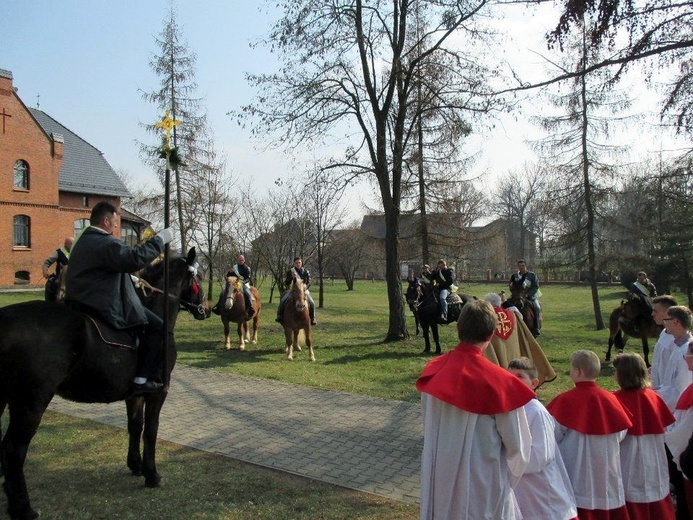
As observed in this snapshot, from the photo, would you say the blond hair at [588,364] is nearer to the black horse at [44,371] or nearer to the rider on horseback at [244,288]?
the black horse at [44,371]

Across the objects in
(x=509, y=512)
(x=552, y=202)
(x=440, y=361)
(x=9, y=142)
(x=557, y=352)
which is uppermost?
(x=9, y=142)

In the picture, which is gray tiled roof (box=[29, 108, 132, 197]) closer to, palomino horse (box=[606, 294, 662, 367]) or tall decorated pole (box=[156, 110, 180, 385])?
palomino horse (box=[606, 294, 662, 367])

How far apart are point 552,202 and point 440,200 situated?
494cm

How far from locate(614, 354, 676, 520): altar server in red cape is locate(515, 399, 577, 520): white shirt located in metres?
0.96

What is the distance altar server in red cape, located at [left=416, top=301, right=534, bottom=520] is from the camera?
→ 319cm

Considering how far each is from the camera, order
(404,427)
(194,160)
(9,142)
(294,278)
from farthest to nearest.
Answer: (9,142)
(194,160)
(294,278)
(404,427)

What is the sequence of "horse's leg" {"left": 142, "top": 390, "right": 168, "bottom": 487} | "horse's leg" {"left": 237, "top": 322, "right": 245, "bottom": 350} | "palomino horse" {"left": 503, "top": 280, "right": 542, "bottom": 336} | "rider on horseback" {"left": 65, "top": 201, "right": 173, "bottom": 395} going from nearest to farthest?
1. "rider on horseback" {"left": 65, "top": 201, "right": 173, "bottom": 395}
2. "horse's leg" {"left": 142, "top": 390, "right": 168, "bottom": 487}
3. "palomino horse" {"left": 503, "top": 280, "right": 542, "bottom": 336}
4. "horse's leg" {"left": 237, "top": 322, "right": 245, "bottom": 350}

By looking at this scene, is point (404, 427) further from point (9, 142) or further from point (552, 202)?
point (9, 142)

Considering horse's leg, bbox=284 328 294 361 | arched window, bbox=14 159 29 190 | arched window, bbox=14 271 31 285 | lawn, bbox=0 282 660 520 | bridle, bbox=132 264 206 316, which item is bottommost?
lawn, bbox=0 282 660 520

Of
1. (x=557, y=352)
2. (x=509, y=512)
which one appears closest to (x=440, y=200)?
(x=557, y=352)

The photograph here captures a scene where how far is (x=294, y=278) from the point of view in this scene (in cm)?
1442

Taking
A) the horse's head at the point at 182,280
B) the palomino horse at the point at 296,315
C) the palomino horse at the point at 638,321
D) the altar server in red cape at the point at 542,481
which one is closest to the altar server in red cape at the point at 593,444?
the altar server in red cape at the point at 542,481

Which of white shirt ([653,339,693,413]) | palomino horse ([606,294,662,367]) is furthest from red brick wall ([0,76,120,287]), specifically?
white shirt ([653,339,693,413])

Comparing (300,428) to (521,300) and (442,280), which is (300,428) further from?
(442,280)
